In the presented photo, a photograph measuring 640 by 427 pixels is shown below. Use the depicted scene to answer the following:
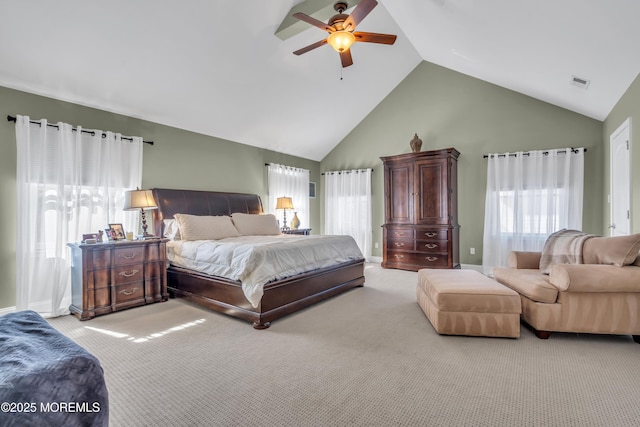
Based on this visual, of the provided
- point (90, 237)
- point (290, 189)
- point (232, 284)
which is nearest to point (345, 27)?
point (232, 284)

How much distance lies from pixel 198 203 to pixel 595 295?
485 centimetres

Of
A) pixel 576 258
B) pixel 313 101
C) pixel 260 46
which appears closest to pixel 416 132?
pixel 313 101

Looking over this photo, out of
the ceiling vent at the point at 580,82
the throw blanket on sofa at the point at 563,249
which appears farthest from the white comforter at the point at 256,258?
the ceiling vent at the point at 580,82

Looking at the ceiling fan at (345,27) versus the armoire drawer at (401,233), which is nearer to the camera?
the ceiling fan at (345,27)

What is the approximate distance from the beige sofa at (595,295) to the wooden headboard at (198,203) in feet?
14.3

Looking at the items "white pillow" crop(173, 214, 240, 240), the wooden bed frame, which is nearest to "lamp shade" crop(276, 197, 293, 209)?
the wooden bed frame

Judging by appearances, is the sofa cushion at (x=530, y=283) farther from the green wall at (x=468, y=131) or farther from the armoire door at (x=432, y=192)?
the green wall at (x=468, y=131)

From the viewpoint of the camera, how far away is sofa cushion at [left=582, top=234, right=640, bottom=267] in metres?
2.49

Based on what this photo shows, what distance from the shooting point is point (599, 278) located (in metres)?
2.42

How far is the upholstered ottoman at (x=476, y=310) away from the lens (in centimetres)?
260

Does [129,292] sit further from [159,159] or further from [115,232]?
[159,159]

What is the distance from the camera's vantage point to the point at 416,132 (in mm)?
6090

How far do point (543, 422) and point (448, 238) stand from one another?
3.82 m

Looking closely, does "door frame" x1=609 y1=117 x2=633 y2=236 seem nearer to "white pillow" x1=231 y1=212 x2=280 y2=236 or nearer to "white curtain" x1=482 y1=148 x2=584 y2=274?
"white curtain" x1=482 y1=148 x2=584 y2=274
